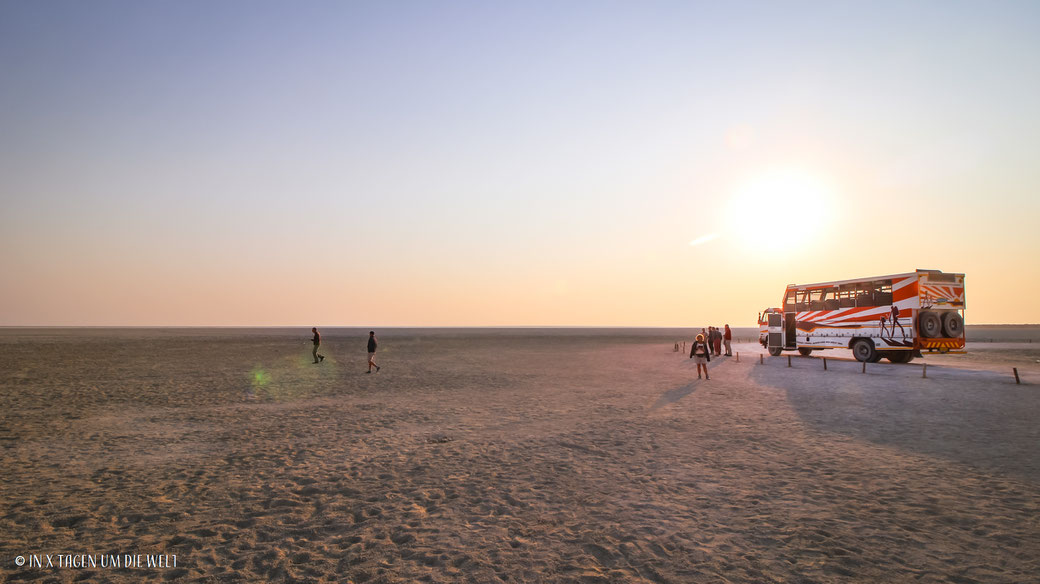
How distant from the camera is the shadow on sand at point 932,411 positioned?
10.1 metres

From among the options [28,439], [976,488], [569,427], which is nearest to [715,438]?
[569,427]

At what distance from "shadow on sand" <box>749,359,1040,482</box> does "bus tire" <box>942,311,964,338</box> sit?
91.0 inches

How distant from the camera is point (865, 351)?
2900 centimetres

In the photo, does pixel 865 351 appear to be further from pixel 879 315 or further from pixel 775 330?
pixel 775 330

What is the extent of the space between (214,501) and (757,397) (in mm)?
16908

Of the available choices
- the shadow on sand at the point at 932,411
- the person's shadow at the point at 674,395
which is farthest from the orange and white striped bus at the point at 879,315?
the person's shadow at the point at 674,395

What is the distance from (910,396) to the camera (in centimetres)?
1719

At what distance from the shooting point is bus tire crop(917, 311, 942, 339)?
2580 cm

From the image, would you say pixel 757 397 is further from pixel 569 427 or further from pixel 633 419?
pixel 569 427

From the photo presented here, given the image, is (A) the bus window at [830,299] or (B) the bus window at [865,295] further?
(A) the bus window at [830,299]

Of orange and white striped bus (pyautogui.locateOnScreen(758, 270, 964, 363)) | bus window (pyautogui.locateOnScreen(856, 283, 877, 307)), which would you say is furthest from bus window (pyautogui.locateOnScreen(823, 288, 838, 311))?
bus window (pyautogui.locateOnScreen(856, 283, 877, 307))

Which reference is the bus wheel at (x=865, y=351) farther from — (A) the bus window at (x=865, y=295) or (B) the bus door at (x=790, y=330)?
(B) the bus door at (x=790, y=330)

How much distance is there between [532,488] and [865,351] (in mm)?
29522

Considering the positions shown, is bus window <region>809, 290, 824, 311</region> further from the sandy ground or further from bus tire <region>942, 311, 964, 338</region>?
the sandy ground
